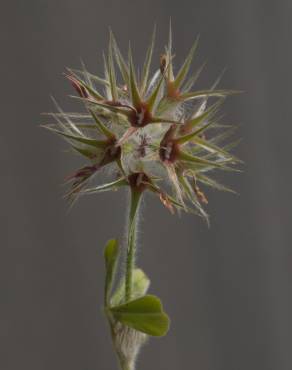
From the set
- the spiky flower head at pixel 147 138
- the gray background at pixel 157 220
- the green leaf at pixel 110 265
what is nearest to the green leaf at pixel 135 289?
the green leaf at pixel 110 265

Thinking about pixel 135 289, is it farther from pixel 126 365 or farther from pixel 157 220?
pixel 157 220

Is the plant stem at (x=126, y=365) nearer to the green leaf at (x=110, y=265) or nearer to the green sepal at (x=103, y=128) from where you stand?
the green leaf at (x=110, y=265)

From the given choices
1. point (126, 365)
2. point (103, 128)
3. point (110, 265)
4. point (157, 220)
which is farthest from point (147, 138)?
point (157, 220)

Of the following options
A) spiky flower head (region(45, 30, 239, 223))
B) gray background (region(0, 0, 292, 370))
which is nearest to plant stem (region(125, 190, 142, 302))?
spiky flower head (region(45, 30, 239, 223))

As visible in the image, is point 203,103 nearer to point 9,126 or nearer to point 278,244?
point 9,126

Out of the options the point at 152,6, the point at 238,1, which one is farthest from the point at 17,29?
the point at 238,1

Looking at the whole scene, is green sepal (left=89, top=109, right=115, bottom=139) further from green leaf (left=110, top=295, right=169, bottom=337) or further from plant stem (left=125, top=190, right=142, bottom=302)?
green leaf (left=110, top=295, right=169, bottom=337)
